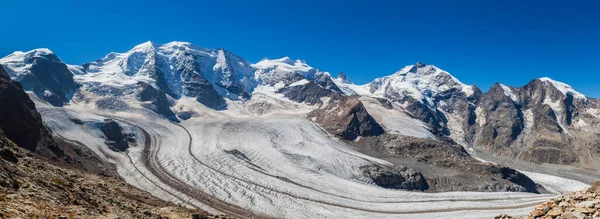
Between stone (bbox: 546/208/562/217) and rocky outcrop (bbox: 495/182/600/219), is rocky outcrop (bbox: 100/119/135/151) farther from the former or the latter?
stone (bbox: 546/208/562/217)

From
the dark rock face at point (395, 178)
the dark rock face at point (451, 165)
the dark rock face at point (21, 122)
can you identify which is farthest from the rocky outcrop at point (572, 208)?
the dark rock face at point (451, 165)

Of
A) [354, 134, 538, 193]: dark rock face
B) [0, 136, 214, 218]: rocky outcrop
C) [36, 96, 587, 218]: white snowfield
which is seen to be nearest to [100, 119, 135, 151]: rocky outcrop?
[36, 96, 587, 218]: white snowfield

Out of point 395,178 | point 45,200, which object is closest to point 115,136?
point 395,178

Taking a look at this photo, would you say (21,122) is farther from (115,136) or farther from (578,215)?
(578,215)

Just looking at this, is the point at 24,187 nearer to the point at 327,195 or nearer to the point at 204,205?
the point at 204,205

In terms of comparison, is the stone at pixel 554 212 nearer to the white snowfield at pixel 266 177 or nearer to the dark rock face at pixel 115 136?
the white snowfield at pixel 266 177
